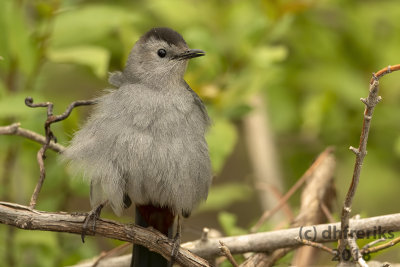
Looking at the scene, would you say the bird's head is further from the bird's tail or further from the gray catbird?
the bird's tail

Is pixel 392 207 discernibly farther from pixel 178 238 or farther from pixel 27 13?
pixel 27 13

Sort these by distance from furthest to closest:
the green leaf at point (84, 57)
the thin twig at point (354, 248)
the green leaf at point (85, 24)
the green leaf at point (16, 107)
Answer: the green leaf at point (85, 24) → the green leaf at point (84, 57) → the green leaf at point (16, 107) → the thin twig at point (354, 248)

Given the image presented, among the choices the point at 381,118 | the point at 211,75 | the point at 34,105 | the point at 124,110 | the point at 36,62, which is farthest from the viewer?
the point at 381,118

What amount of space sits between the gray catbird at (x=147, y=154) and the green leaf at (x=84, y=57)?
0.24 meters

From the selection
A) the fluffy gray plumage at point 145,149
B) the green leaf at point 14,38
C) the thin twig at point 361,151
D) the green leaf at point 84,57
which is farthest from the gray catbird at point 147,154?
the thin twig at point 361,151

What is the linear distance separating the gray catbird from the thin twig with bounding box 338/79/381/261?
0.96 m

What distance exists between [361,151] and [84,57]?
2.10 meters

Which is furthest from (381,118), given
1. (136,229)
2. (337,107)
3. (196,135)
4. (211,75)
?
(136,229)

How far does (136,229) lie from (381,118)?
2692 mm

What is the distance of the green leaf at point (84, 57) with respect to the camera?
4.03 meters

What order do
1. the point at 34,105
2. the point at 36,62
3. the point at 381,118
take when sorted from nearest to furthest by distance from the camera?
the point at 34,105 < the point at 36,62 < the point at 381,118

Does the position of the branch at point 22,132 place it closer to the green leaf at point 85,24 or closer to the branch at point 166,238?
the branch at point 166,238

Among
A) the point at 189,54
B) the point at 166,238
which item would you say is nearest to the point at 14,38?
the point at 189,54

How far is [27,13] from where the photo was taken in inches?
204
